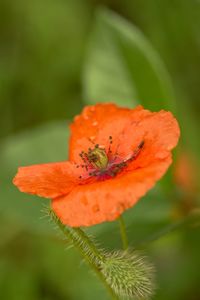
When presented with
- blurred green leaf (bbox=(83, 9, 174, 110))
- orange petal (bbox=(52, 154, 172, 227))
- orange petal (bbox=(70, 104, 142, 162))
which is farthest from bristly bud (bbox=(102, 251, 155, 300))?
blurred green leaf (bbox=(83, 9, 174, 110))

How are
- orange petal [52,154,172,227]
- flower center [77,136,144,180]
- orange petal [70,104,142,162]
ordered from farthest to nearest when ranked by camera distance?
orange petal [70,104,142,162], flower center [77,136,144,180], orange petal [52,154,172,227]

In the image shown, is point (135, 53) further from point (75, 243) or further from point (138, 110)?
point (75, 243)

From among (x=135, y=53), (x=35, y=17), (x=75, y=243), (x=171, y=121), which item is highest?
(x=35, y=17)

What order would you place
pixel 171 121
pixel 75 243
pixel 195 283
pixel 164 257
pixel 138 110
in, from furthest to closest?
pixel 164 257, pixel 195 283, pixel 138 110, pixel 171 121, pixel 75 243

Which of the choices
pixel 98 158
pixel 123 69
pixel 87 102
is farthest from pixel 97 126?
pixel 87 102

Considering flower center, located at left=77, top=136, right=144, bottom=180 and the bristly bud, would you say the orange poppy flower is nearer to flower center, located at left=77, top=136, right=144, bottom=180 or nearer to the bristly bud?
flower center, located at left=77, top=136, right=144, bottom=180

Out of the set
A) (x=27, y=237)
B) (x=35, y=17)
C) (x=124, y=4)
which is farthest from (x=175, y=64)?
(x=27, y=237)

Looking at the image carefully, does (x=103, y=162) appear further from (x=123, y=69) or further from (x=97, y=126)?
(x=123, y=69)
